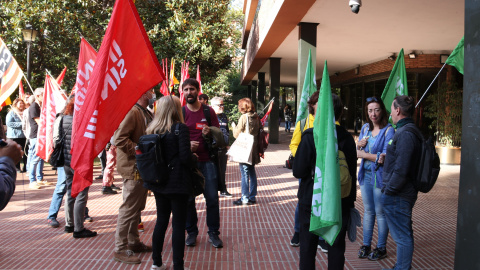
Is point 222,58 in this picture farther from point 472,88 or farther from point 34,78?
point 472,88

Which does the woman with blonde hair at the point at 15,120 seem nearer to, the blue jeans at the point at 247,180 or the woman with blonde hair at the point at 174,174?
the blue jeans at the point at 247,180

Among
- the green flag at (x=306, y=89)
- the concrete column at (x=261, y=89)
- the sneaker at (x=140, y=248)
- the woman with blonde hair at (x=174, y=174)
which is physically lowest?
the sneaker at (x=140, y=248)

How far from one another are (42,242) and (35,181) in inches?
169

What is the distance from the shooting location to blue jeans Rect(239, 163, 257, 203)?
691cm

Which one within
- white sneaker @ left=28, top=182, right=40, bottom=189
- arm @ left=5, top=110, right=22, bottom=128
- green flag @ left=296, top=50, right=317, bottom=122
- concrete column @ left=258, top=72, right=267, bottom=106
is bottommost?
white sneaker @ left=28, top=182, right=40, bottom=189

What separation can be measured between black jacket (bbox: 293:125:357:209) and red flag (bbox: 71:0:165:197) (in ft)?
4.24

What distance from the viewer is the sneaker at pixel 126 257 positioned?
4.24m

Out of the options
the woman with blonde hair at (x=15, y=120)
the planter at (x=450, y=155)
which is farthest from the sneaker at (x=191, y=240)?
the planter at (x=450, y=155)

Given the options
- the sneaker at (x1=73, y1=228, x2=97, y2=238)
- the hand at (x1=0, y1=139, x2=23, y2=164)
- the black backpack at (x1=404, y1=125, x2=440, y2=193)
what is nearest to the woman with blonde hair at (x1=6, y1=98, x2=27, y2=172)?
the sneaker at (x1=73, y1=228, x2=97, y2=238)

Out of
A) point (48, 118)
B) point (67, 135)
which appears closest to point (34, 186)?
point (48, 118)

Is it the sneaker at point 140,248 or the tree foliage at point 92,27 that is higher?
the tree foliage at point 92,27

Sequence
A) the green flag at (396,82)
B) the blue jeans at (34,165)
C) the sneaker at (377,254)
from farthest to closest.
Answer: the blue jeans at (34,165) < the green flag at (396,82) < the sneaker at (377,254)

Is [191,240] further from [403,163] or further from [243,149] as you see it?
[403,163]

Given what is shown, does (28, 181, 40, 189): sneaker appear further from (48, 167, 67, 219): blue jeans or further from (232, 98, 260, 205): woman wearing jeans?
(232, 98, 260, 205): woman wearing jeans
